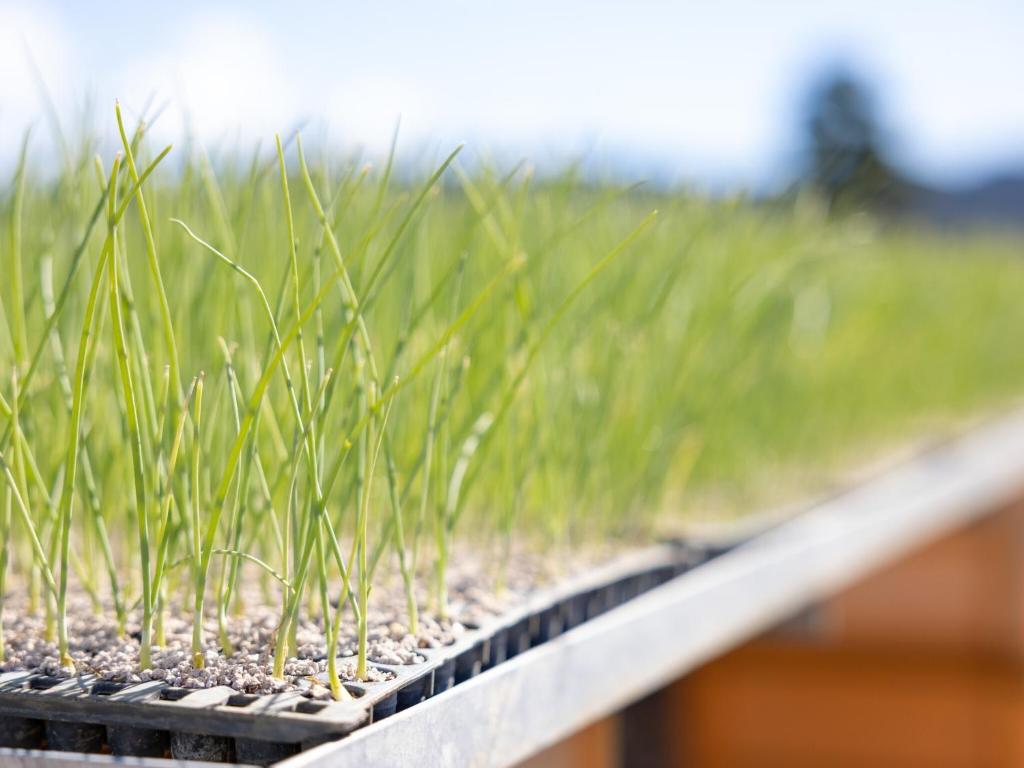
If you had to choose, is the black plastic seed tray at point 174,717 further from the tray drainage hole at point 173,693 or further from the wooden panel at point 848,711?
the wooden panel at point 848,711

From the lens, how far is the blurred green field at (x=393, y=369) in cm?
67

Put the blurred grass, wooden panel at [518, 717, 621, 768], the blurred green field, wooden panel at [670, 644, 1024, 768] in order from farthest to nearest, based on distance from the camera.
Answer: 1. wooden panel at [670, 644, 1024, 768]
2. wooden panel at [518, 717, 621, 768]
3. the blurred grass
4. the blurred green field

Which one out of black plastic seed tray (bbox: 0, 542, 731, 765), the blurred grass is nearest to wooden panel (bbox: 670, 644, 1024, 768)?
the blurred grass

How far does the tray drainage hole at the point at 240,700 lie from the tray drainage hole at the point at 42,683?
4.2 inches

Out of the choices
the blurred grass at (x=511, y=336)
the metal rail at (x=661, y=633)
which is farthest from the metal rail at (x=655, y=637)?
the blurred grass at (x=511, y=336)

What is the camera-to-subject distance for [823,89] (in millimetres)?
21938

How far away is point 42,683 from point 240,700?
120 mm

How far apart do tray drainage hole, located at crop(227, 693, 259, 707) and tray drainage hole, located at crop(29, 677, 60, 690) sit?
0.11m

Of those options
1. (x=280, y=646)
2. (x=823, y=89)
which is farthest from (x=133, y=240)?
(x=823, y=89)

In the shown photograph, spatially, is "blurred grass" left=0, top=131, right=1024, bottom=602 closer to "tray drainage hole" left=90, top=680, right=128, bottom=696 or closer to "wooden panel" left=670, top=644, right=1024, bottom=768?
"tray drainage hole" left=90, top=680, right=128, bottom=696

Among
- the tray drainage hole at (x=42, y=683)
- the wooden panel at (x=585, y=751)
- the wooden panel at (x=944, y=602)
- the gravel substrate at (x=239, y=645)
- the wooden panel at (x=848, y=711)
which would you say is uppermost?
the gravel substrate at (x=239, y=645)

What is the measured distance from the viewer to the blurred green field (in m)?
0.67

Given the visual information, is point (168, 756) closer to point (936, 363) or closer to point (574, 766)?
point (574, 766)

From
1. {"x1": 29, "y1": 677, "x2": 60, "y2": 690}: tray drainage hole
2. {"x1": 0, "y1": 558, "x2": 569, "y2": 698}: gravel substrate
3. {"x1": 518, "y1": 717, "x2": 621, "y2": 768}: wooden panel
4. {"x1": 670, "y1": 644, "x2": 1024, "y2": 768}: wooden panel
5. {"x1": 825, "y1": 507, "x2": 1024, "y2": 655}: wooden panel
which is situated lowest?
{"x1": 670, "y1": 644, "x2": 1024, "y2": 768}: wooden panel
